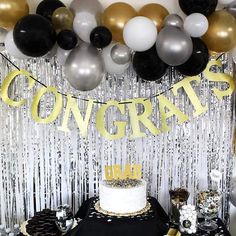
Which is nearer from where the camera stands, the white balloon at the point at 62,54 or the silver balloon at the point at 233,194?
the white balloon at the point at 62,54

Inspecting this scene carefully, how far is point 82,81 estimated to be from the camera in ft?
6.49

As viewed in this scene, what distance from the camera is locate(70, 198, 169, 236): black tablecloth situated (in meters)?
2.01

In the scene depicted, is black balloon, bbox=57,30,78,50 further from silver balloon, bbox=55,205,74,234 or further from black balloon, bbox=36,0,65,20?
silver balloon, bbox=55,205,74,234

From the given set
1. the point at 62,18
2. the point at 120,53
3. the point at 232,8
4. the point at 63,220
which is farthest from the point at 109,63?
the point at 63,220

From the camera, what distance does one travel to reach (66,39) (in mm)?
1979

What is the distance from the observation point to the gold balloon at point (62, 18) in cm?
201

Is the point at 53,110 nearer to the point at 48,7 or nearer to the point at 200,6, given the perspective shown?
the point at 48,7

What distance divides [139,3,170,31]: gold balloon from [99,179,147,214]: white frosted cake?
766 millimetres

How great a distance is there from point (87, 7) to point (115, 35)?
7.3 inches

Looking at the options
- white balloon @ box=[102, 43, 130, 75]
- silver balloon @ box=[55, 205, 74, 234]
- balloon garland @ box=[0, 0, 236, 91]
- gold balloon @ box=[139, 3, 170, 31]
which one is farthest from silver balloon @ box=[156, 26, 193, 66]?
silver balloon @ box=[55, 205, 74, 234]

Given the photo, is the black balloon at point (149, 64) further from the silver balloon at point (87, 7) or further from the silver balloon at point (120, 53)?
the silver balloon at point (87, 7)

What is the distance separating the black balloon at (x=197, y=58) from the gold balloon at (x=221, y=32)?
48mm

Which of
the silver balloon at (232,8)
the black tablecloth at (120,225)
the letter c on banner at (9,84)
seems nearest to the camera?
the black tablecloth at (120,225)

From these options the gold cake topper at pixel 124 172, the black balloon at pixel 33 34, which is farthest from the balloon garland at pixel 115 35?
the gold cake topper at pixel 124 172
